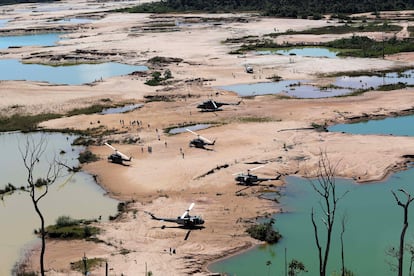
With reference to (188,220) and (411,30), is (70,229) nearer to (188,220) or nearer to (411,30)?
(188,220)

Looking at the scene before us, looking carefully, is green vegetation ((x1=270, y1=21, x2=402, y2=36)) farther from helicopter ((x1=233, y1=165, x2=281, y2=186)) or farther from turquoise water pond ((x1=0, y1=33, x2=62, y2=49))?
helicopter ((x1=233, y1=165, x2=281, y2=186))

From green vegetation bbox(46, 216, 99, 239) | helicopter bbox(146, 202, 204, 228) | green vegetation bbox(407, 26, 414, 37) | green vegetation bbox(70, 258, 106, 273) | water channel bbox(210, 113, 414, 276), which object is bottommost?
water channel bbox(210, 113, 414, 276)

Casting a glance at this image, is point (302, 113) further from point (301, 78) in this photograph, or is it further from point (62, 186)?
point (62, 186)

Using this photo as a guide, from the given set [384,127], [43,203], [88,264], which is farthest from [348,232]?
[384,127]

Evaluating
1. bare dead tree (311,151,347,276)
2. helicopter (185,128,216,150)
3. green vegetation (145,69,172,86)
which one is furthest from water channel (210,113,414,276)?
green vegetation (145,69,172,86)

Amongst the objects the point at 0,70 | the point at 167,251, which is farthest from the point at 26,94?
the point at 167,251

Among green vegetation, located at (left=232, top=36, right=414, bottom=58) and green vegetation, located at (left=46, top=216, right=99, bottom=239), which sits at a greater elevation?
green vegetation, located at (left=232, top=36, right=414, bottom=58)
